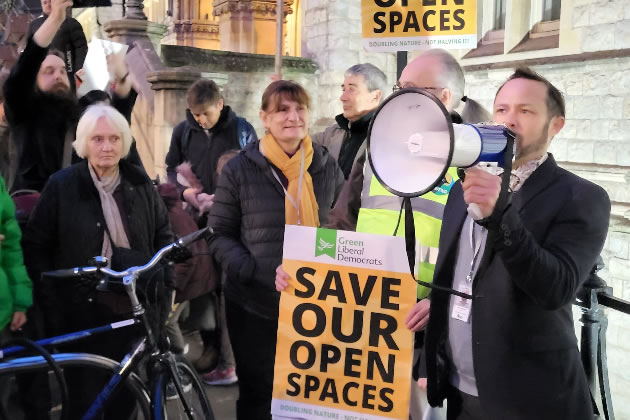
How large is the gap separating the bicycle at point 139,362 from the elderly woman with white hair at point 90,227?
0.53 ft

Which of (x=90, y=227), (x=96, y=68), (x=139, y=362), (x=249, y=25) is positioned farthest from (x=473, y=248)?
(x=249, y=25)

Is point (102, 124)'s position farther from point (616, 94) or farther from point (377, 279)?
point (616, 94)

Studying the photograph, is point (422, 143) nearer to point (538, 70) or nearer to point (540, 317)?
point (540, 317)

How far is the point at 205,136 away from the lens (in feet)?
17.4

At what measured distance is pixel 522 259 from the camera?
1.72m

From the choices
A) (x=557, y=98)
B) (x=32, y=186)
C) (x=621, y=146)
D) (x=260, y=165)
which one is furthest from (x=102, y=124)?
(x=621, y=146)

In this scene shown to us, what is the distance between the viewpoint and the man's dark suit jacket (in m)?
1.87

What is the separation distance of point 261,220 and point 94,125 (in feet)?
2.94

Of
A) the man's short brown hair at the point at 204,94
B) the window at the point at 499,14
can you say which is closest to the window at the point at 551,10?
the window at the point at 499,14

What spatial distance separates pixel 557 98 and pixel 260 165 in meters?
1.50

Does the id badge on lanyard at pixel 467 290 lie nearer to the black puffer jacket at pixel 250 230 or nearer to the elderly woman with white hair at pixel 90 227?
the black puffer jacket at pixel 250 230

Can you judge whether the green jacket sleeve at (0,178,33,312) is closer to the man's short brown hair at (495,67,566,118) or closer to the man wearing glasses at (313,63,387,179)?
the man wearing glasses at (313,63,387,179)

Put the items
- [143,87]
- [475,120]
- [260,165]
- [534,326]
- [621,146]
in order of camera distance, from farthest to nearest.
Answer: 1. [143,87]
2. [621,146]
3. [260,165]
4. [475,120]
5. [534,326]

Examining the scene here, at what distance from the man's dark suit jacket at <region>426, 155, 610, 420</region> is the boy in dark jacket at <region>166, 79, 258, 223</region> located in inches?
133
